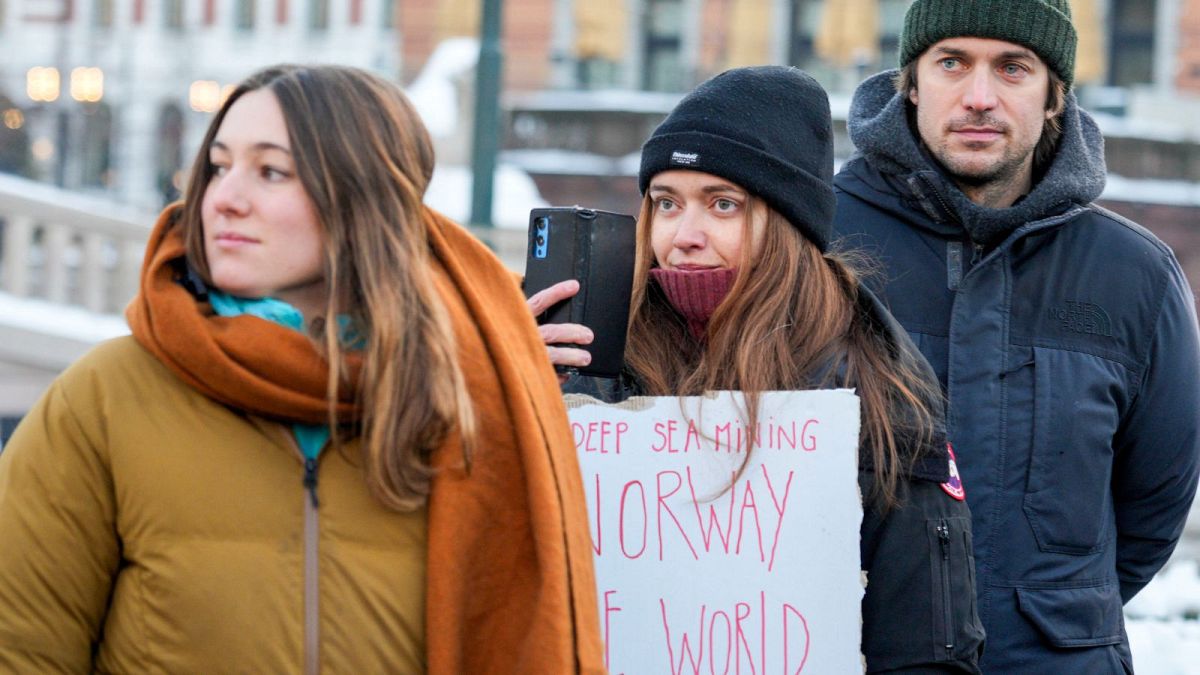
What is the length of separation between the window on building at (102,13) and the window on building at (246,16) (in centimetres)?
275

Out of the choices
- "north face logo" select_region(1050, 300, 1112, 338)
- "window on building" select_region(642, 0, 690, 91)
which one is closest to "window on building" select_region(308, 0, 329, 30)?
"window on building" select_region(642, 0, 690, 91)

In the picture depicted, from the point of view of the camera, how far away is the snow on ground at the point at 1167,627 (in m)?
4.77

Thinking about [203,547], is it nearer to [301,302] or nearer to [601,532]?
[301,302]

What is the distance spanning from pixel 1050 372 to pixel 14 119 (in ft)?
95.5

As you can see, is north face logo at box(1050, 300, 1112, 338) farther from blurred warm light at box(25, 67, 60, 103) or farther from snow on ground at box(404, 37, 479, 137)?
blurred warm light at box(25, 67, 60, 103)

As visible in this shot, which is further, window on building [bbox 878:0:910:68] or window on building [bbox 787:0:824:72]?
window on building [bbox 787:0:824:72]

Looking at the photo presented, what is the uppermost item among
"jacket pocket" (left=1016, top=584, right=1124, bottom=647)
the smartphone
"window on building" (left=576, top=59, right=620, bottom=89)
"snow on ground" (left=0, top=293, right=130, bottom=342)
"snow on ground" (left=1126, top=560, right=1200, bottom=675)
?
the smartphone

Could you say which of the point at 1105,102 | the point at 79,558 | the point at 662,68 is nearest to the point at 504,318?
the point at 79,558

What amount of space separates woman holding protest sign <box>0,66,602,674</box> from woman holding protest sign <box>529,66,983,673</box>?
41 centimetres

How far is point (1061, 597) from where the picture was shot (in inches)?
117

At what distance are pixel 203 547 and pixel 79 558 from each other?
0.48 feet

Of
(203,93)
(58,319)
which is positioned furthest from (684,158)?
(203,93)

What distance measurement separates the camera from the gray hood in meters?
3.16

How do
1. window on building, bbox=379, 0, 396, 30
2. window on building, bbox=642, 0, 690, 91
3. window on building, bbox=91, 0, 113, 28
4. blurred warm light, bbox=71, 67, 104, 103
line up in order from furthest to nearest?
window on building, bbox=91, 0, 113, 28, blurred warm light, bbox=71, 67, 104, 103, window on building, bbox=379, 0, 396, 30, window on building, bbox=642, 0, 690, 91
